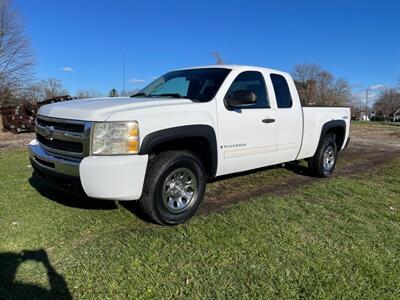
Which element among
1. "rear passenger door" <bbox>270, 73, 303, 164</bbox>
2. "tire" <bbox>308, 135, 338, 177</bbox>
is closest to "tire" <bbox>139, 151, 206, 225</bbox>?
"rear passenger door" <bbox>270, 73, 303, 164</bbox>

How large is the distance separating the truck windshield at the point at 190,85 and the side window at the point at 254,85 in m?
0.22

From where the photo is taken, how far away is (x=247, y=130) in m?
5.02

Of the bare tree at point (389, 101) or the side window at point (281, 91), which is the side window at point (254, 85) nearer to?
the side window at point (281, 91)

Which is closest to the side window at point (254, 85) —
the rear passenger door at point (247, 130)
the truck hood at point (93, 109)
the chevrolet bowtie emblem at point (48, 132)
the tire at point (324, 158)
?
the rear passenger door at point (247, 130)

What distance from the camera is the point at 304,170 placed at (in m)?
7.82

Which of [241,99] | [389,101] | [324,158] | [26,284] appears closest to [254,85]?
[241,99]

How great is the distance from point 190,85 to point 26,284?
3.29m

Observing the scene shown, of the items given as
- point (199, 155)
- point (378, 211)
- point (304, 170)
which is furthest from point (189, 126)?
point (304, 170)

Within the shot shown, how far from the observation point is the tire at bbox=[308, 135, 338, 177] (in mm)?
6945

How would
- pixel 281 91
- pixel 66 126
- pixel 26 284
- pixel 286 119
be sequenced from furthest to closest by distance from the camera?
pixel 281 91, pixel 286 119, pixel 66 126, pixel 26 284

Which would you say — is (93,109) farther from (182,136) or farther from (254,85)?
(254,85)

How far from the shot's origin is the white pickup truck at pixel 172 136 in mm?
3688

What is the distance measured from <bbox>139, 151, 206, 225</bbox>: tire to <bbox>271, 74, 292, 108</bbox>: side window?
2060 millimetres

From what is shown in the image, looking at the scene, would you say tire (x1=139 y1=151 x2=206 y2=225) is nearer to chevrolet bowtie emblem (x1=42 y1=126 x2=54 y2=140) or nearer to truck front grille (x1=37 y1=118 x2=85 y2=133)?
truck front grille (x1=37 y1=118 x2=85 y2=133)
